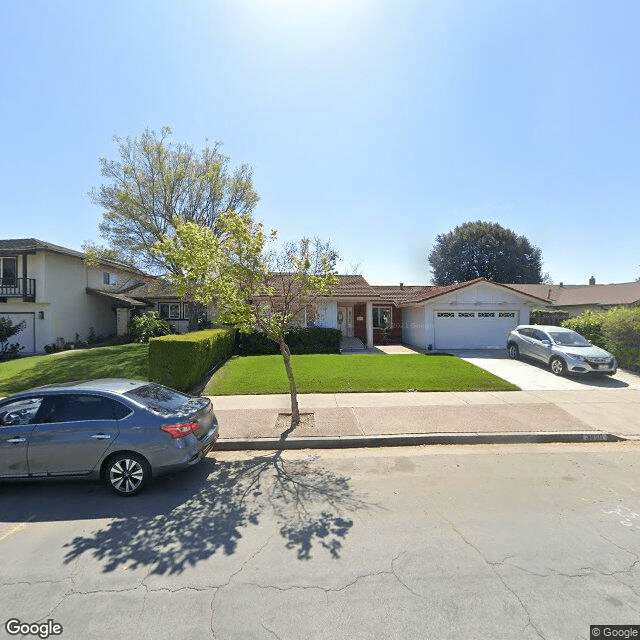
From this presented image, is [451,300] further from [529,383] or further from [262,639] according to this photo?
[262,639]

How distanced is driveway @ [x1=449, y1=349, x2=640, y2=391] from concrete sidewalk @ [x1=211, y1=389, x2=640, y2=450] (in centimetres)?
72

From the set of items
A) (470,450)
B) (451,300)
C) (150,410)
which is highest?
(451,300)

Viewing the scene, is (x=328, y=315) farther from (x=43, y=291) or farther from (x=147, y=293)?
(x=147, y=293)

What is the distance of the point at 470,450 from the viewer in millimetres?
6316

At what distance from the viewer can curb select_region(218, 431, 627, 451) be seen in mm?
6605

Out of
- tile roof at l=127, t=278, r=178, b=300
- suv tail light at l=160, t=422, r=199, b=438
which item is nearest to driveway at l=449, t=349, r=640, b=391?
suv tail light at l=160, t=422, r=199, b=438

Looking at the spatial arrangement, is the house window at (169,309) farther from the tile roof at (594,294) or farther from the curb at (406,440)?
the tile roof at (594,294)

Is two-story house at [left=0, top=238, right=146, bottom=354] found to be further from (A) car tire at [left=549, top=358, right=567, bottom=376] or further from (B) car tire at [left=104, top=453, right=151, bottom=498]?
(A) car tire at [left=549, top=358, right=567, bottom=376]

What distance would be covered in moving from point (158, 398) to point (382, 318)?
18.9 m

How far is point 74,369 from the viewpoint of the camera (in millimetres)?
14148

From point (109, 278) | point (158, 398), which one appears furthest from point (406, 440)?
point (109, 278)

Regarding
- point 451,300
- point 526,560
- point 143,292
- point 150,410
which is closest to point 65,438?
point 150,410

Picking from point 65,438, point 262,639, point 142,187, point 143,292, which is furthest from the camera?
point 143,292

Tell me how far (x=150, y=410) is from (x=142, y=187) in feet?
62.1
